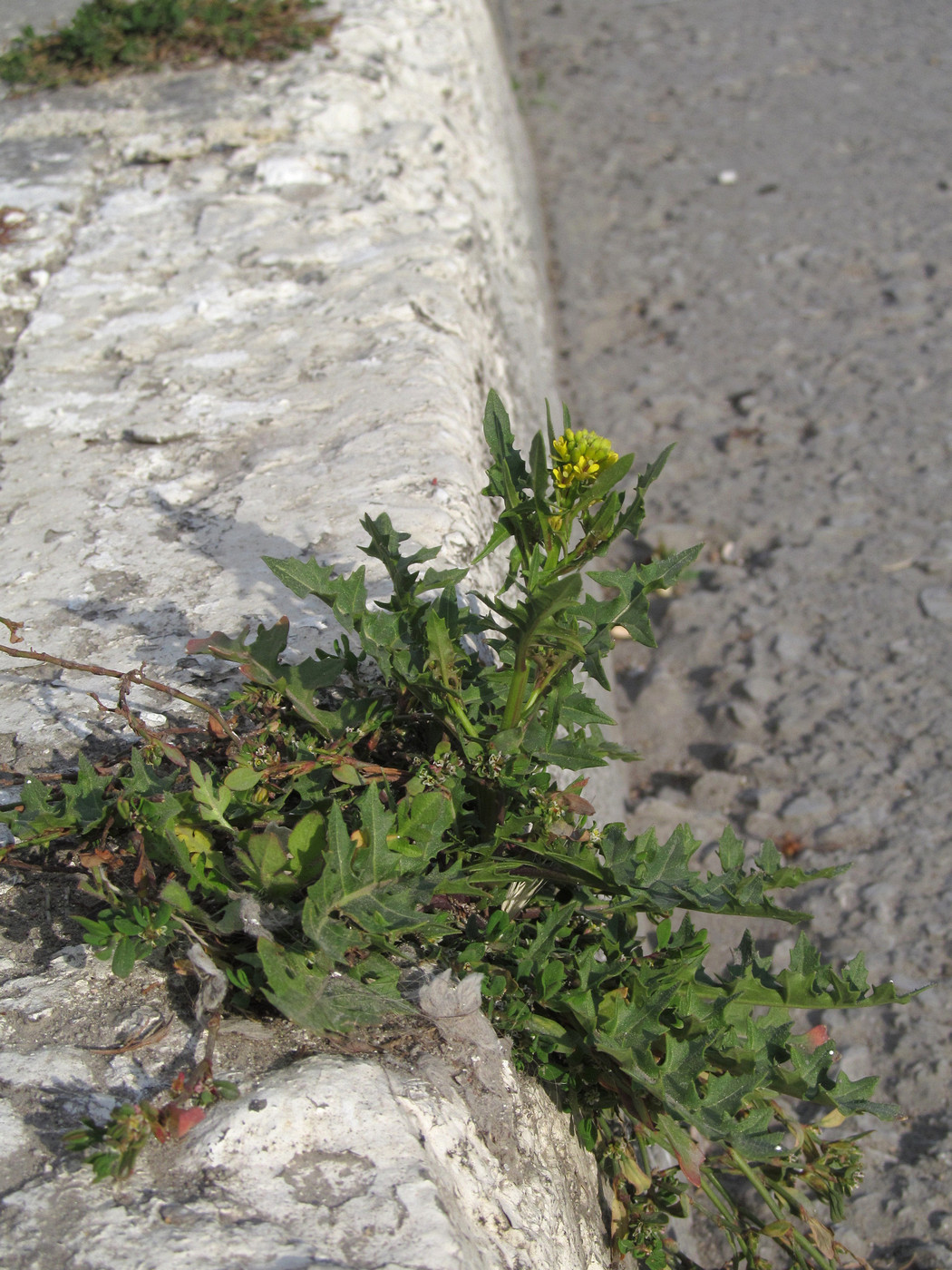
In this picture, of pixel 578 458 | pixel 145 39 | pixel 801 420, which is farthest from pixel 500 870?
pixel 145 39

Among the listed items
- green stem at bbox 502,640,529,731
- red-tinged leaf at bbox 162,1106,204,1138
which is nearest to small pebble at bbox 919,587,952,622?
green stem at bbox 502,640,529,731

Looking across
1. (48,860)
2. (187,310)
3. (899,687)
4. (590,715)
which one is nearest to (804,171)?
(899,687)

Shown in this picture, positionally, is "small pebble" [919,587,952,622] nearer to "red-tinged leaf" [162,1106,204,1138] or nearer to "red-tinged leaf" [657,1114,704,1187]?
"red-tinged leaf" [657,1114,704,1187]

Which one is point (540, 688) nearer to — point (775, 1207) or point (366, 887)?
point (366, 887)

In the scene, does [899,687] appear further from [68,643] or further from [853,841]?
[68,643]

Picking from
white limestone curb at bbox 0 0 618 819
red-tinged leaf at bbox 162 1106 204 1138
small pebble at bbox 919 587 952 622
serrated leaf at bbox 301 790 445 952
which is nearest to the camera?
red-tinged leaf at bbox 162 1106 204 1138

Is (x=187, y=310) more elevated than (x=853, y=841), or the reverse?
(x=187, y=310)
